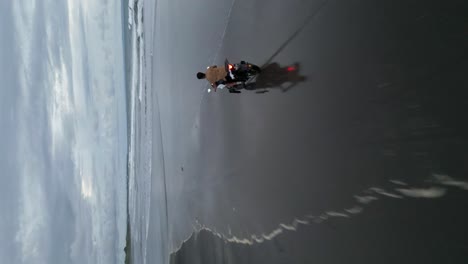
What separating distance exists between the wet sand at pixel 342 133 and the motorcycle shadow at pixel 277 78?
3 cm

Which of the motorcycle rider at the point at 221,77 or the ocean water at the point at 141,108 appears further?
the ocean water at the point at 141,108

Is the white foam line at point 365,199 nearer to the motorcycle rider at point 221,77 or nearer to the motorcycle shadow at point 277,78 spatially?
the motorcycle shadow at point 277,78

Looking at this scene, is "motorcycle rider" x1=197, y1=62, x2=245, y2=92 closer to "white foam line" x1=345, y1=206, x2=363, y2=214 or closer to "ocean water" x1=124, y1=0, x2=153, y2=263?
"white foam line" x1=345, y1=206, x2=363, y2=214

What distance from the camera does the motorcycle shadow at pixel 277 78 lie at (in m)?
5.46

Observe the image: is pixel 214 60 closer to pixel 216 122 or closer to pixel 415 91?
pixel 216 122

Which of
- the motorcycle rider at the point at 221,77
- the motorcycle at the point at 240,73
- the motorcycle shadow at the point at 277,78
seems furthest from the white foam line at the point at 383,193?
the motorcycle rider at the point at 221,77

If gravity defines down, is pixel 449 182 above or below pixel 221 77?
below

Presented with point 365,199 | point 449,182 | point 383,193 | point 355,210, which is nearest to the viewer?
point 449,182

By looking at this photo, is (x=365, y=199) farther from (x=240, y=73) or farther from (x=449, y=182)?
(x=240, y=73)

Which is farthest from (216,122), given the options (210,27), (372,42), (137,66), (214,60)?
(137,66)

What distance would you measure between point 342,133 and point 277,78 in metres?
1.95

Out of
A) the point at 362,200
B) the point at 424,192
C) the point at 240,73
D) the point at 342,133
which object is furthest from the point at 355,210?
the point at 240,73

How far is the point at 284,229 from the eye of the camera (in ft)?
18.8

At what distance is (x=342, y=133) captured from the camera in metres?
4.32
